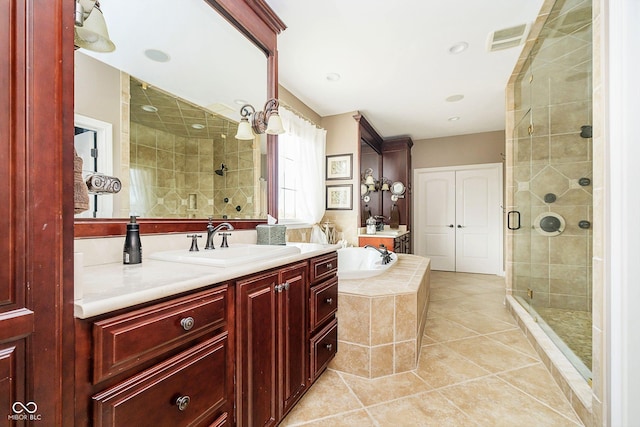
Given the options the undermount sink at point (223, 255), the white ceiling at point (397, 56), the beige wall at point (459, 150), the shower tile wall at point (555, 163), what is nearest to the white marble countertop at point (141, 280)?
the undermount sink at point (223, 255)

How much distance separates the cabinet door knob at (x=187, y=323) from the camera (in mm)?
787

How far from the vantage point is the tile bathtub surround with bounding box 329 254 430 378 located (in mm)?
1834

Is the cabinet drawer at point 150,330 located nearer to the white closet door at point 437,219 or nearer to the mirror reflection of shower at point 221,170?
the mirror reflection of shower at point 221,170

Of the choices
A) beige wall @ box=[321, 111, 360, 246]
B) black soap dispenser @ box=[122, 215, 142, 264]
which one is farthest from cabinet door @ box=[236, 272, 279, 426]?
beige wall @ box=[321, 111, 360, 246]

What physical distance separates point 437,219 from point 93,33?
17.6ft

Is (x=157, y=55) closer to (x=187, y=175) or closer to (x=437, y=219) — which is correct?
(x=187, y=175)

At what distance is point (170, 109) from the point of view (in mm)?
1380

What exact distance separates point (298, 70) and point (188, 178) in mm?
1935

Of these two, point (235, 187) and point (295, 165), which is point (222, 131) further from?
point (295, 165)

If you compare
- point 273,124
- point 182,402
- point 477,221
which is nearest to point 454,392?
point 182,402

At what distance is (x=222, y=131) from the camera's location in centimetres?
167

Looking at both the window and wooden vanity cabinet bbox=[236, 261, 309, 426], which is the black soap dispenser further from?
the window

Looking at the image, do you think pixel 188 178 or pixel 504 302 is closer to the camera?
pixel 188 178

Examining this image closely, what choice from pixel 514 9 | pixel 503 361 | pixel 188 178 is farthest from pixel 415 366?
pixel 514 9
